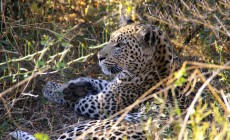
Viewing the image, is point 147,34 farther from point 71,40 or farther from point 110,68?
point 71,40

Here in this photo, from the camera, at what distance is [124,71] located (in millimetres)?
7254

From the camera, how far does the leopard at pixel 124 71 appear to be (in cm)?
687

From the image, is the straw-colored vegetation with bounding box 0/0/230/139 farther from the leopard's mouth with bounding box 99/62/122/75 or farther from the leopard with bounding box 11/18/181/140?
the leopard's mouth with bounding box 99/62/122/75

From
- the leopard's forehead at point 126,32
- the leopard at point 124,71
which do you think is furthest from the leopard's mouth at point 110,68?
the leopard's forehead at point 126,32

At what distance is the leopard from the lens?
22.5 feet

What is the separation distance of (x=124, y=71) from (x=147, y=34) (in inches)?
24.3

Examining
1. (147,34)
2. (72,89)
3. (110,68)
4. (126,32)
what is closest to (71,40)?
(72,89)

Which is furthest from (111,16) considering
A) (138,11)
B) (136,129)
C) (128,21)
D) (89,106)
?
(136,129)

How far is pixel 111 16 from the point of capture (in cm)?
834

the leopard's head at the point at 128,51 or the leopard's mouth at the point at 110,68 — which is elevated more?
the leopard's head at the point at 128,51

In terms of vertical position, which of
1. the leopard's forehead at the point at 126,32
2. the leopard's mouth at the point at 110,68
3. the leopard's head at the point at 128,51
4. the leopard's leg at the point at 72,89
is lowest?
the leopard's leg at the point at 72,89

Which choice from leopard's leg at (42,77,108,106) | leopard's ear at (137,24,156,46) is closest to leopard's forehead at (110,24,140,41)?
leopard's ear at (137,24,156,46)

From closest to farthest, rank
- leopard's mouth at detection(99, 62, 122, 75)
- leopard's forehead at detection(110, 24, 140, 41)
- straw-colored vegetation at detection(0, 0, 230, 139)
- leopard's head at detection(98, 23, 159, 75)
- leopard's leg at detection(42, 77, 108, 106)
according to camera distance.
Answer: straw-colored vegetation at detection(0, 0, 230, 139) < leopard's head at detection(98, 23, 159, 75) < leopard's forehead at detection(110, 24, 140, 41) < leopard's mouth at detection(99, 62, 122, 75) < leopard's leg at detection(42, 77, 108, 106)

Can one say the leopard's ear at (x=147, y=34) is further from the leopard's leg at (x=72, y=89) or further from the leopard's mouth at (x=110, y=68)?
the leopard's leg at (x=72, y=89)
